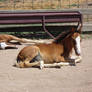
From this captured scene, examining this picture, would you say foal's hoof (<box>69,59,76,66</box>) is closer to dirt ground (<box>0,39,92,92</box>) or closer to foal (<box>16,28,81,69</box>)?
foal (<box>16,28,81,69</box>)

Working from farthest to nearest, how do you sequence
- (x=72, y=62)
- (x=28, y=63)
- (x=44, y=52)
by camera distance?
(x=72, y=62) → (x=44, y=52) → (x=28, y=63)

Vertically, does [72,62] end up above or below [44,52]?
below

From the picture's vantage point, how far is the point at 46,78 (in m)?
7.08

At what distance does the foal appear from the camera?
318 inches

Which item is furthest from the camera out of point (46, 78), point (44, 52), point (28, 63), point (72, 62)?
point (72, 62)

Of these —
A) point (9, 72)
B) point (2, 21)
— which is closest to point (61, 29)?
point (2, 21)

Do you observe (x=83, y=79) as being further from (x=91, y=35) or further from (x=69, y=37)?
(x=91, y=35)

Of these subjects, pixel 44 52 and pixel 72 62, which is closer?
pixel 44 52

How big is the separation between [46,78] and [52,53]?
50.7 inches

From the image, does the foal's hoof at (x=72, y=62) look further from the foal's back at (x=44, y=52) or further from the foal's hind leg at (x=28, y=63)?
the foal's hind leg at (x=28, y=63)

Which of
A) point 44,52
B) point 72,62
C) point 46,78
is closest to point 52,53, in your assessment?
point 44,52

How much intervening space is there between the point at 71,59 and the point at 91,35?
4.36 m

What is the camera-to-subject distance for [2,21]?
40.2 ft

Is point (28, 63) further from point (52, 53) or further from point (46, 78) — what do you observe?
point (46, 78)
